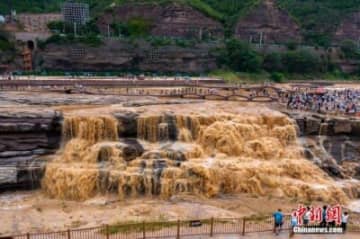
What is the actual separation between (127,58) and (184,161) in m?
38.0

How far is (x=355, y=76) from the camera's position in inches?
2630

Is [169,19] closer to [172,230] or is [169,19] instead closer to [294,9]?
[294,9]

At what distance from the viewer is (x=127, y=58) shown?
197 ft

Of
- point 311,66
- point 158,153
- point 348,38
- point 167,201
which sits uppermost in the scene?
point 348,38

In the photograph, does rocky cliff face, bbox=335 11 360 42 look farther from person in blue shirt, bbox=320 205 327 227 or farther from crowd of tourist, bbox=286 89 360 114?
Result: person in blue shirt, bbox=320 205 327 227

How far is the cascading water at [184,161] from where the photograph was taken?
23.1 metres

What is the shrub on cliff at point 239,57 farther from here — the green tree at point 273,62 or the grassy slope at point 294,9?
the grassy slope at point 294,9

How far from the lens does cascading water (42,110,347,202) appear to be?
23094 mm

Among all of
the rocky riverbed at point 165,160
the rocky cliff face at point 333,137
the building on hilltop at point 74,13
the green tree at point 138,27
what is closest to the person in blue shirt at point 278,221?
the rocky riverbed at point 165,160

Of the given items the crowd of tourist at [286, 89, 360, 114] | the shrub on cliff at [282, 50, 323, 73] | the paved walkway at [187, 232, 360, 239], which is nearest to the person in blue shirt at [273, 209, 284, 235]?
the paved walkway at [187, 232, 360, 239]

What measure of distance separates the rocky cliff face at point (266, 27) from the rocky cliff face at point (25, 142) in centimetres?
5447

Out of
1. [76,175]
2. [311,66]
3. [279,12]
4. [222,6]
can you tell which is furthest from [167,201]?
[222,6]

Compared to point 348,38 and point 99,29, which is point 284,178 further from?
point 348,38

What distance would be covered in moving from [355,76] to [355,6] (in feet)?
62.3
